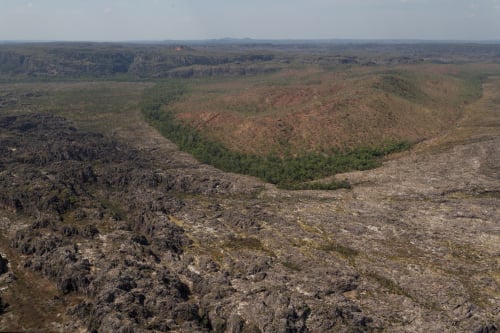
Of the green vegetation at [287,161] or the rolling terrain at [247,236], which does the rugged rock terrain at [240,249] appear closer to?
the rolling terrain at [247,236]

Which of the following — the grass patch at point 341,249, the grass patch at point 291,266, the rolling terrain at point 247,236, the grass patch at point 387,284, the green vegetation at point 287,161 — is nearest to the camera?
the rolling terrain at point 247,236

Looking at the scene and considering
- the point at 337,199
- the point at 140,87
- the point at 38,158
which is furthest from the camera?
the point at 140,87

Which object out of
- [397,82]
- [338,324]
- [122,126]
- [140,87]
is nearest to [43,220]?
[338,324]

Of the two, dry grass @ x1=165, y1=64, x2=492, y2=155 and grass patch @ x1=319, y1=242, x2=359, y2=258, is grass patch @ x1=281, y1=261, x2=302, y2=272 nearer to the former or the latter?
grass patch @ x1=319, y1=242, x2=359, y2=258

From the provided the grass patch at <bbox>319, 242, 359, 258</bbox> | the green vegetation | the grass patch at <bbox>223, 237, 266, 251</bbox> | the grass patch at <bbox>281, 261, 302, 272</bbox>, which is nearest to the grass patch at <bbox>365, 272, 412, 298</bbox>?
the grass patch at <bbox>319, 242, 359, 258</bbox>

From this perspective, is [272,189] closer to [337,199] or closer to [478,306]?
[337,199]

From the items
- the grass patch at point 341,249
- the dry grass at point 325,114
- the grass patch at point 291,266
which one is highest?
the dry grass at point 325,114

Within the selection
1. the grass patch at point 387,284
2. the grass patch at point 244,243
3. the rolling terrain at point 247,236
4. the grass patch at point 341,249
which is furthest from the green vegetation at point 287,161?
the grass patch at point 387,284

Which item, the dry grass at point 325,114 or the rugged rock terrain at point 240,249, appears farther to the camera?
the dry grass at point 325,114
